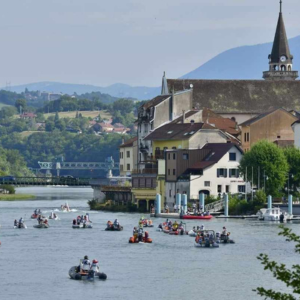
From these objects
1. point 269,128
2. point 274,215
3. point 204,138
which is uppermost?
point 269,128

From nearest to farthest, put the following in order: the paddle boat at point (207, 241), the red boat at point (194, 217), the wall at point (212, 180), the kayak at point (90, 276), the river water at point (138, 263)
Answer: the river water at point (138, 263), the kayak at point (90, 276), the paddle boat at point (207, 241), the red boat at point (194, 217), the wall at point (212, 180)

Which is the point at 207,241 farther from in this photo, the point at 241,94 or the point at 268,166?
the point at 241,94

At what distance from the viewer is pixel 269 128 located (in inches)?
6358

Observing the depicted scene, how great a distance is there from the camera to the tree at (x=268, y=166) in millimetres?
142625

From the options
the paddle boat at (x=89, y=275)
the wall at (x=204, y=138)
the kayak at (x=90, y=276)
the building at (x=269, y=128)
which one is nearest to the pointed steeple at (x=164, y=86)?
the building at (x=269, y=128)

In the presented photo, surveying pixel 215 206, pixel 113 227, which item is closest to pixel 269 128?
pixel 215 206

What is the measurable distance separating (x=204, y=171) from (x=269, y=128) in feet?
56.5

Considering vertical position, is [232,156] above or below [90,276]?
above

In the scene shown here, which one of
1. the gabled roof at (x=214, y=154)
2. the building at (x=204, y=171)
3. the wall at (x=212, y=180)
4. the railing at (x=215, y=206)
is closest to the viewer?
the railing at (x=215, y=206)

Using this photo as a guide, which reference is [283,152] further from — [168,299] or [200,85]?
[168,299]

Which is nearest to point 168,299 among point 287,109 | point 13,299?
point 13,299

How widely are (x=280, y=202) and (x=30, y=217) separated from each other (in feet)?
85.8

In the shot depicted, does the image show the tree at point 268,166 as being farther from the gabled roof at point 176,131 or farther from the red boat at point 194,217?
the gabled roof at point 176,131

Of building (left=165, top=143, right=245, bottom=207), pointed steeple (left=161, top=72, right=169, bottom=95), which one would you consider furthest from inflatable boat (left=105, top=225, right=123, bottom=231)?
pointed steeple (left=161, top=72, right=169, bottom=95)
